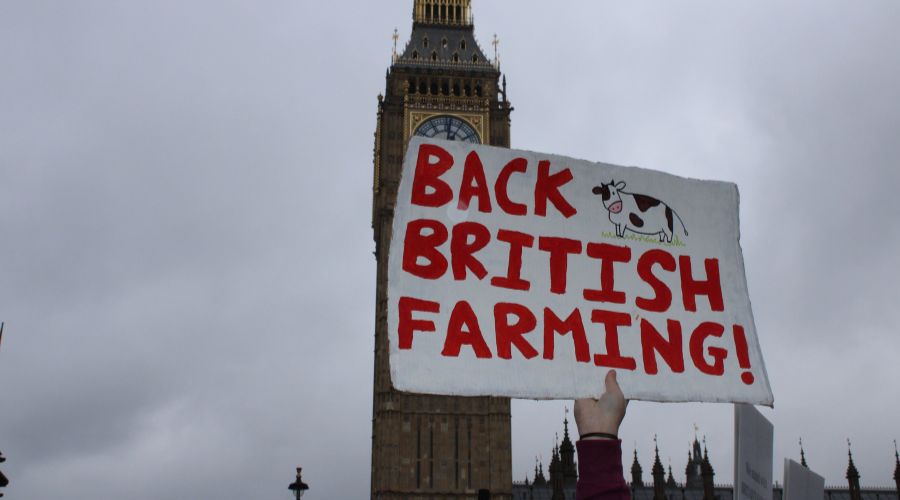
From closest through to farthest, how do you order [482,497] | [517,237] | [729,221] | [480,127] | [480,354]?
[480,354] → [517,237] → [729,221] → [482,497] → [480,127]

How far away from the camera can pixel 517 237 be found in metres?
5.65

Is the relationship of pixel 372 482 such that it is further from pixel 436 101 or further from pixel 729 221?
pixel 729 221

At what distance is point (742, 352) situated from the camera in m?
5.82

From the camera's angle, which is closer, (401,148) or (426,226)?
(426,226)

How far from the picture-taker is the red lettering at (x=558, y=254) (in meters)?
5.61

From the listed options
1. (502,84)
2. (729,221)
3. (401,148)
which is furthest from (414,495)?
(729,221)

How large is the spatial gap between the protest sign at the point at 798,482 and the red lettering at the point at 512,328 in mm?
2543

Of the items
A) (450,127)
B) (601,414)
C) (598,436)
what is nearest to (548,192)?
(601,414)

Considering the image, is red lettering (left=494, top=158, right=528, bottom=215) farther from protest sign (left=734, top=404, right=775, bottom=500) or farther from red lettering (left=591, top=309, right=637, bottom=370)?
protest sign (left=734, top=404, right=775, bottom=500)

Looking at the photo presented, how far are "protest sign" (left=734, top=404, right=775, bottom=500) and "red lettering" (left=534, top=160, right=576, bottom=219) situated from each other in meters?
1.50

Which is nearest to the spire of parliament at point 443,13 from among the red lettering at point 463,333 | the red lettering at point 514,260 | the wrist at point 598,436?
the red lettering at point 514,260

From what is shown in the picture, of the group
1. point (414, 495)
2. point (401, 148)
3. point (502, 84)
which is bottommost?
point (414, 495)

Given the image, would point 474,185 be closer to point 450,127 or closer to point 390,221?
point 390,221

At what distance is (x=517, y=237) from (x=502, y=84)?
199ft
